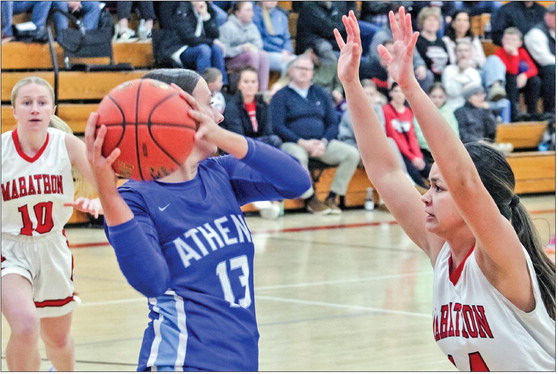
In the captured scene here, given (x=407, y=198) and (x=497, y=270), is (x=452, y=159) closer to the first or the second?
(x=497, y=270)

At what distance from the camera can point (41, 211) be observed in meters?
5.37

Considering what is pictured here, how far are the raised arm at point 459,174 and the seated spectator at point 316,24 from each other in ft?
35.7

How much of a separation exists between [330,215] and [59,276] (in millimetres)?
7742

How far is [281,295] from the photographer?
8.01m

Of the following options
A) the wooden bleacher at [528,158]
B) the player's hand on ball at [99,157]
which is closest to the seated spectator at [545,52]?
the wooden bleacher at [528,158]

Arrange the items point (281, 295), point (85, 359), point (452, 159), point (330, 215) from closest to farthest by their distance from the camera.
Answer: point (452, 159), point (85, 359), point (281, 295), point (330, 215)

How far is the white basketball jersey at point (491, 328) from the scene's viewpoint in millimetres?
3176

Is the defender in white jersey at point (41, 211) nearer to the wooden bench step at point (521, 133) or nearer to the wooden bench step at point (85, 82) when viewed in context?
the wooden bench step at point (85, 82)

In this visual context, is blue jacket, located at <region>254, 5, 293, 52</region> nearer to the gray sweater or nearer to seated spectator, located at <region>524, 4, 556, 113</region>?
the gray sweater

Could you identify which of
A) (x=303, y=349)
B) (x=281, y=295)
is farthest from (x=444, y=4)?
(x=303, y=349)

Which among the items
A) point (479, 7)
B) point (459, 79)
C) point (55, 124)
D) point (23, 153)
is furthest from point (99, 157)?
point (479, 7)

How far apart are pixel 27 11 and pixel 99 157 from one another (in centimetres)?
1053

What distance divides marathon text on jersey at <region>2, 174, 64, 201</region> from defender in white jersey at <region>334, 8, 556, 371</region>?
7.67 feet

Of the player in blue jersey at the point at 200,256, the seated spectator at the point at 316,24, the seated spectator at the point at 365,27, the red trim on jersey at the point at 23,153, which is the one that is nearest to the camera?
the player in blue jersey at the point at 200,256
